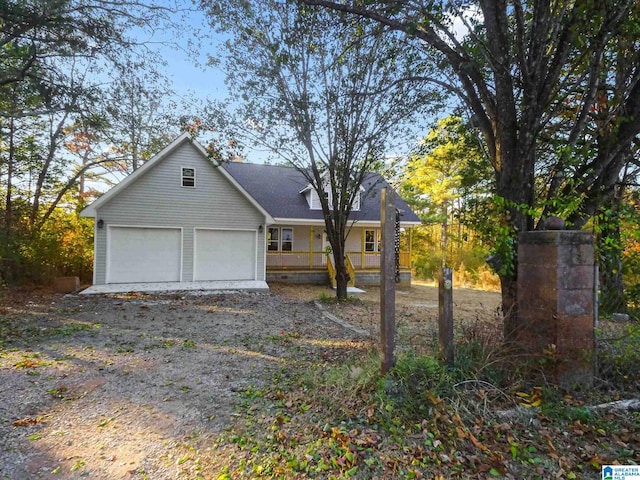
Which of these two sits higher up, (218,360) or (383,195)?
(383,195)

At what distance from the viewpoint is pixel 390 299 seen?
11.4ft

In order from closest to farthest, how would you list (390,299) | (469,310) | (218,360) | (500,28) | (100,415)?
(100,415) < (390,299) < (500,28) < (218,360) < (469,310)

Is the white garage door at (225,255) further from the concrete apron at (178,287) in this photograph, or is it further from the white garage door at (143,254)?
the white garage door at (143,254)

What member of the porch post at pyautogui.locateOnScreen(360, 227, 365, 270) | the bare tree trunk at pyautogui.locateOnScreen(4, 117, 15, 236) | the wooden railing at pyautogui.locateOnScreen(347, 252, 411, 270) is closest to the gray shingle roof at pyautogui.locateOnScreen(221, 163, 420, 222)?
the porch post at pyautogui.locateOnScreen(360, 227, 365, 270)

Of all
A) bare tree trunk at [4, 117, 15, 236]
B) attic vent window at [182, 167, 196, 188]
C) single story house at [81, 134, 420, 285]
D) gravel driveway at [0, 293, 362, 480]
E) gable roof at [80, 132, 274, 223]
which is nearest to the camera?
gravel driveway at [0, 293, 362, 480]

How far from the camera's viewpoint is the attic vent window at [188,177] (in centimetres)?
1242

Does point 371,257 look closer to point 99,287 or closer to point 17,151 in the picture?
point 99,287

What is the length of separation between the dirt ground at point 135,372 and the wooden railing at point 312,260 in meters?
6.16

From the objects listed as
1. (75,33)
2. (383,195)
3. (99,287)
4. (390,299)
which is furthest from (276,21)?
(99,287)

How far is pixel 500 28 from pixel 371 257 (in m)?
13.1

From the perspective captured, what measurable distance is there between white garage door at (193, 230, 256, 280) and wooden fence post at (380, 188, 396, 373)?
33.6ft

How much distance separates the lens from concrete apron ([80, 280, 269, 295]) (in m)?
10.9

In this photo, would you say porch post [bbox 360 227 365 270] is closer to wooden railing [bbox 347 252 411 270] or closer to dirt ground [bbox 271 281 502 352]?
wooden railing [bbox 347 252 411 270]

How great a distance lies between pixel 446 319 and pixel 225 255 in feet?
35.2
